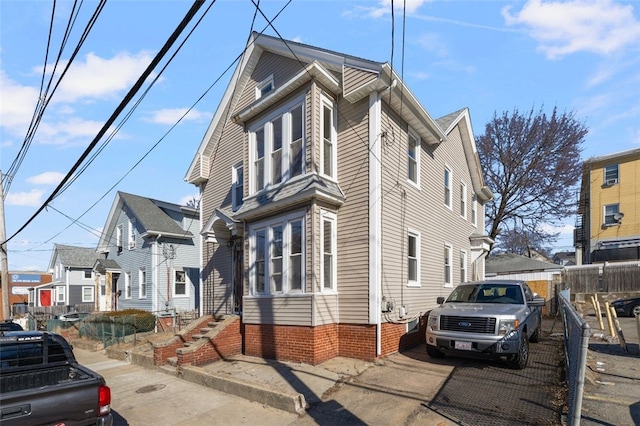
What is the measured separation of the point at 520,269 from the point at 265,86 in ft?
71.3

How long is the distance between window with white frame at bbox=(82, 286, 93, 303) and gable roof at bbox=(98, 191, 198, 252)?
771 cm

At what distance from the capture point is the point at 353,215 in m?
10.3

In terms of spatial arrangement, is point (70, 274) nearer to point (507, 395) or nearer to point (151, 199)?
point (151, 199)


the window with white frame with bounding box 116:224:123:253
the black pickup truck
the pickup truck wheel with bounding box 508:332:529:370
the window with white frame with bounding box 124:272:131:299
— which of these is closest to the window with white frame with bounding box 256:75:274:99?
the black pickup truck

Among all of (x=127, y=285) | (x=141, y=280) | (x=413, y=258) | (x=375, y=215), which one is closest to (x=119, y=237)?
(x=127, y=285)

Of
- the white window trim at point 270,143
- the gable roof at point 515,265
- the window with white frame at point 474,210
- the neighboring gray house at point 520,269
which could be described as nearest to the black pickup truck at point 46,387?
the white window trim at point 270,143

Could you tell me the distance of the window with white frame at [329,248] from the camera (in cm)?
1005

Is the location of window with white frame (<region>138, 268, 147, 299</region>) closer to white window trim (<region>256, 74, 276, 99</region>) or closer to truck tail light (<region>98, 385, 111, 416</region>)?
white window trim (<region>256, 74, 276, 99</region>)

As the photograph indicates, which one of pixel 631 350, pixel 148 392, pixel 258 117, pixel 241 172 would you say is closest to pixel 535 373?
pixel 631 350

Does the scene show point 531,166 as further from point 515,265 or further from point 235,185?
point 235,185

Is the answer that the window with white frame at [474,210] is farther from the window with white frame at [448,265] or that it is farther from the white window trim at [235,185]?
the white window trim at [235,185]

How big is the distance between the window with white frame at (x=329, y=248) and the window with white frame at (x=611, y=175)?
3143 cm

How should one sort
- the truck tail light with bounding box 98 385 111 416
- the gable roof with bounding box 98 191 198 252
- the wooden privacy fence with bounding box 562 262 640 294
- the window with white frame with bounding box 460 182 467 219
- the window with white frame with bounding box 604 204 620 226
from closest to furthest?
1. the truck tail light with bounding box 98 385 111 416
2. the window with white frame with bounding box 460 182 467 219
3. the gable roof with bounding box 98 191 198 252
4. the wooden privacy fence with bounding box 562 262 640 294
5. the window with white frame with bounding box 604 204 620 226

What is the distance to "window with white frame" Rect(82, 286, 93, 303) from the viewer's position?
31.3 metres
